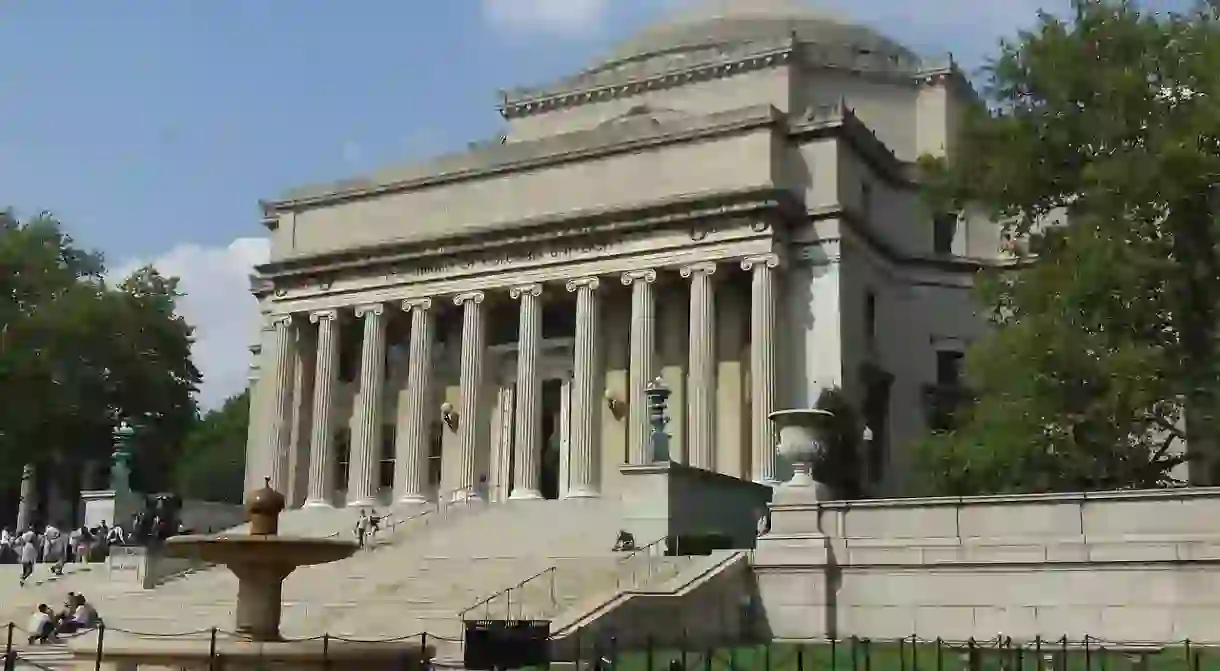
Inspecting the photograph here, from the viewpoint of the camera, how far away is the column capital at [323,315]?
4316cm

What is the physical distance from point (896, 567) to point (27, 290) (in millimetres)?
39251

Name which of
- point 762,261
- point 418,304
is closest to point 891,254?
point 762,261

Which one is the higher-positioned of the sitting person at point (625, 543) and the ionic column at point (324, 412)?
the ionic column at point (324, 412)

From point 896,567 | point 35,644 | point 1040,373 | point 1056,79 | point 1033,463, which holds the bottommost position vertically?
point 35,644

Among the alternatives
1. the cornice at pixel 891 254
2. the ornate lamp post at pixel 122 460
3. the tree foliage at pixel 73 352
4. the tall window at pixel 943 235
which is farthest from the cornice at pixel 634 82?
the ornate lamp post at pixel 122 460

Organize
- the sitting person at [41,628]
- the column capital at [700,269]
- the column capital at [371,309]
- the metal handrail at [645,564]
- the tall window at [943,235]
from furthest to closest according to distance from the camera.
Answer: the tall window at [943,235], the column capital at [371,309], the column capital at [700,269], the metal handrail at [645,564], the sitting person at [41,628]

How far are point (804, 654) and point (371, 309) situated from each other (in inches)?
1026

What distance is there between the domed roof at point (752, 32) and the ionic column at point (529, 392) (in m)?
13.3

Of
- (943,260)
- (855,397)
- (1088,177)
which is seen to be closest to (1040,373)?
(1088,177)

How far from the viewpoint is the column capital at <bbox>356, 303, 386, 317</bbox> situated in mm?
42281

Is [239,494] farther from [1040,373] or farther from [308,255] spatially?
[1040,373]

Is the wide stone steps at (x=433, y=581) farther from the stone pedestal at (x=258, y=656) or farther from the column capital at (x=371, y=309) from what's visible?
the column capital at (x=371, y=309)

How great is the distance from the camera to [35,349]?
4856 centimetres

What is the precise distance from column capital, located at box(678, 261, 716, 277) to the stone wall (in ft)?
47.4
